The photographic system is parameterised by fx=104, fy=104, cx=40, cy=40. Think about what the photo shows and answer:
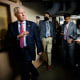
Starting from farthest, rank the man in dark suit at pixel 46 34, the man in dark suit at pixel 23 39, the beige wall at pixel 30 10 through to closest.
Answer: the man in dark suit at pixel 46 34, the beige wall at pixel 30 10, the man in dark suit at pixel 23 39

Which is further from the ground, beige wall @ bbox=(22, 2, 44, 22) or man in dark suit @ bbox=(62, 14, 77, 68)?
beige wall @ bbox=(22, 2, 44, 22)

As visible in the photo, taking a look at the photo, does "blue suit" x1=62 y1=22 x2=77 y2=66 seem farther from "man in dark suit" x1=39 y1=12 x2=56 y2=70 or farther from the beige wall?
the beige wall

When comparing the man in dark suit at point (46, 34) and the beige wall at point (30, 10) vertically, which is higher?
the beige wall at point (30, 10)

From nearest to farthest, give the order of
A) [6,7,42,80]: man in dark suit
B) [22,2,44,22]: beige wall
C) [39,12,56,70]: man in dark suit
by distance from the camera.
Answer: [6,7,42,80]: man in dark suit, [22,2,44,22]: beige wall, [39,12,56,70]: man in dark suit

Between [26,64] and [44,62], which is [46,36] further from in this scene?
[26,64]

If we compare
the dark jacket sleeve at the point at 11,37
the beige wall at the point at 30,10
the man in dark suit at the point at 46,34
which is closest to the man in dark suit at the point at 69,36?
the man in dark suit at the point at 46,34

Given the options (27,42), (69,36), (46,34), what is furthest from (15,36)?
(69,36)

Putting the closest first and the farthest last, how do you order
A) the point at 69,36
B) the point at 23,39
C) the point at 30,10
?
the point at 23,39
the point at 69,36
the point at 30,10

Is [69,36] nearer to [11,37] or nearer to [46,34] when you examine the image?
[46,34]

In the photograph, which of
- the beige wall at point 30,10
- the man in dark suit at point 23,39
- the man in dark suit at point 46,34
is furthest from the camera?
the man in dark suit at point 46,34

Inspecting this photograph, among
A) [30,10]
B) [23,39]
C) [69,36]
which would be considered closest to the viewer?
[23,39]

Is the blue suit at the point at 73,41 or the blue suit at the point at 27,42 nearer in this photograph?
the blue suit at the point at 27,42

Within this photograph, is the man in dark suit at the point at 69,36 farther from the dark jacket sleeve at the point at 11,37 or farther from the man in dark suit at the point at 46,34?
the dark jacket sleeve at the point at 11,37

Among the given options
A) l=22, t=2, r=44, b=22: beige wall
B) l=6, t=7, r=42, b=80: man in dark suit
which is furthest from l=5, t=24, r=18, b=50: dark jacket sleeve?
l=22, t=2, r=44, b=22: beige wall
